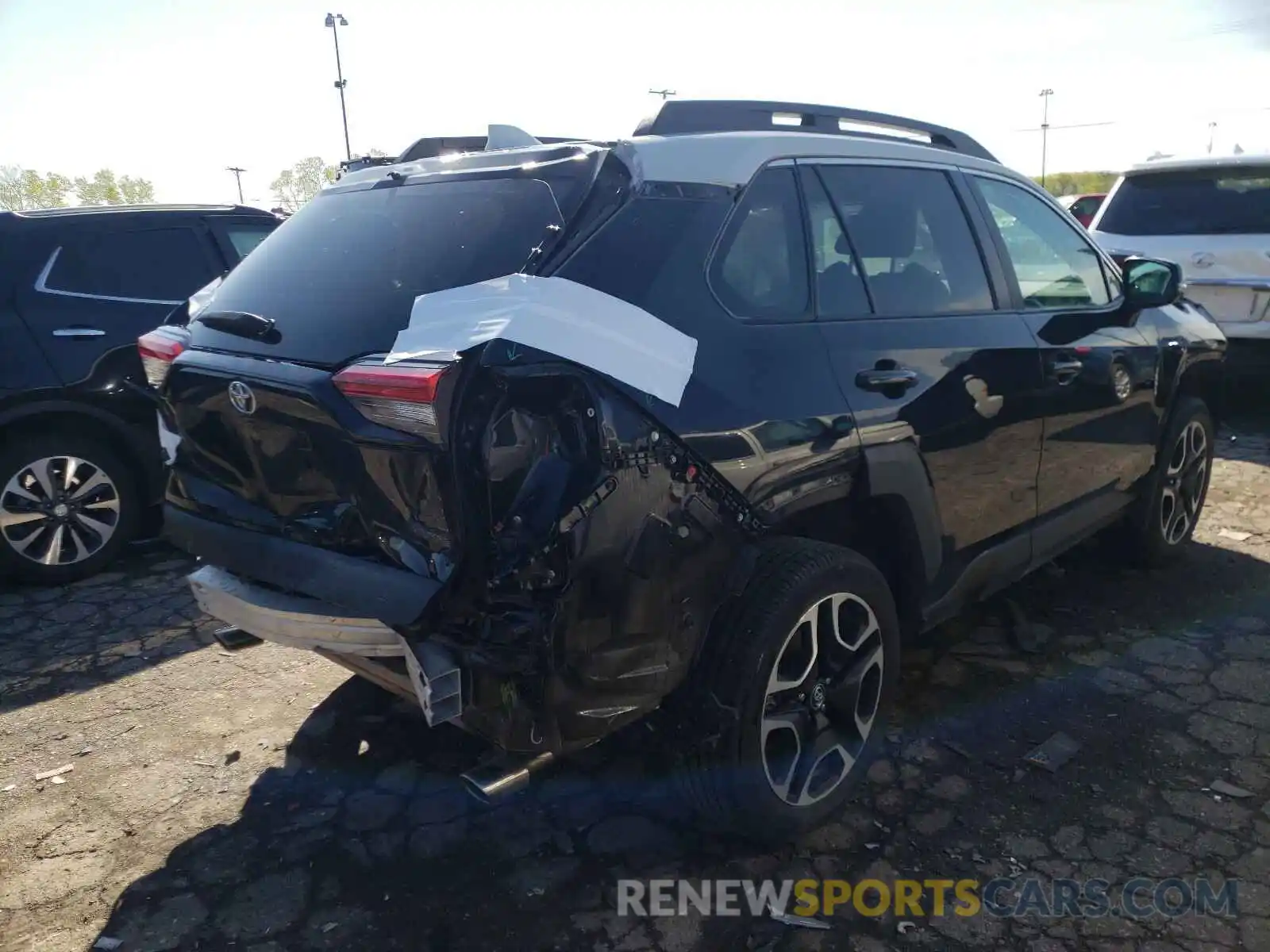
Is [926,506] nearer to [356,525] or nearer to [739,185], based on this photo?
[739,185]

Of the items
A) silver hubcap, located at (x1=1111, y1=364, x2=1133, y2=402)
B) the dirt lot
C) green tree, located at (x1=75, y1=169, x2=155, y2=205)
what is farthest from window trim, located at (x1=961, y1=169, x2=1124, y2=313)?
green tree, located at (x1=75, y1=169, x2=155, y2=205)

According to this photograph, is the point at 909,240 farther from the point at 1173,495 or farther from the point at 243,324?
the point at 1173,495

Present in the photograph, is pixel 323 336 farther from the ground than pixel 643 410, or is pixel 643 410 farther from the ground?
pixel 323 336

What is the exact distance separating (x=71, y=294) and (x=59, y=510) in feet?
3.63

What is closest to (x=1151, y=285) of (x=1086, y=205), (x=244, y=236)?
(x=244, y=236)

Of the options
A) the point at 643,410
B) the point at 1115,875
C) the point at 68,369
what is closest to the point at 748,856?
the point at 1115,875

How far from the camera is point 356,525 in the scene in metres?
2.31

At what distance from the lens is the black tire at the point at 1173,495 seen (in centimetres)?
448

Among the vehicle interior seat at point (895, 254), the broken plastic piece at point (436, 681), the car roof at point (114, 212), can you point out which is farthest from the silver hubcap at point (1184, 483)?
the car roof at point (114, 212)

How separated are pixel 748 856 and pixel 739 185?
1.87m

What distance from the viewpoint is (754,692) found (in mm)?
2412

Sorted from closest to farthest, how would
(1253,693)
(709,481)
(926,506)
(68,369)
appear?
1. (709,481)
2. (926,506)
3. (1253,693)
4. (68,369)

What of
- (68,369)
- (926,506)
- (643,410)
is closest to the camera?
(643,410)

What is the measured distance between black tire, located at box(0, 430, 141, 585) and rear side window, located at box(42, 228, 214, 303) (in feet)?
2.64
